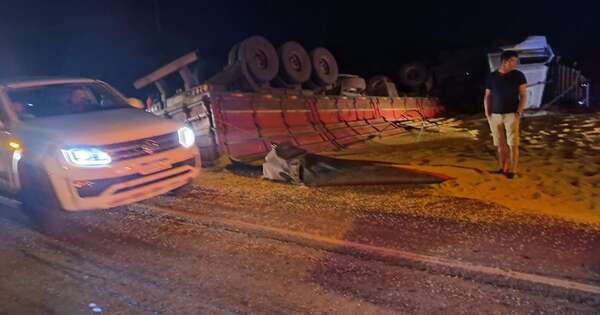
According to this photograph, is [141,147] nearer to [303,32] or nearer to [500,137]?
[500,137]

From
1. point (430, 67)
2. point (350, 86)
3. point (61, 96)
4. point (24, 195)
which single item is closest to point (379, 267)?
point (24, 195)

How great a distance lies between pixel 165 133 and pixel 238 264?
2.19 metres

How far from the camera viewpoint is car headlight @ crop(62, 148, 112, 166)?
15.1 feet

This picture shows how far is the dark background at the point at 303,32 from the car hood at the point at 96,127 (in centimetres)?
1296

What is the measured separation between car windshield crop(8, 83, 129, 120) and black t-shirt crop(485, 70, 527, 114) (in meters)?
5.12

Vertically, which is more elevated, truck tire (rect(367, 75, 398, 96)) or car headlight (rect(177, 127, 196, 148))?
car headlight (rect(177, 127, 196, 148))

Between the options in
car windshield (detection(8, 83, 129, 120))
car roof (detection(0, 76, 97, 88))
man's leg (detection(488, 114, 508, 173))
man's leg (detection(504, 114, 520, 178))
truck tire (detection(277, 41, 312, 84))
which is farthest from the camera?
truck tire (detection(277, 41, 312, 84))

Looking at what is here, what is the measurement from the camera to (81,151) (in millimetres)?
4633

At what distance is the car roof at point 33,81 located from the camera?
18.3ft

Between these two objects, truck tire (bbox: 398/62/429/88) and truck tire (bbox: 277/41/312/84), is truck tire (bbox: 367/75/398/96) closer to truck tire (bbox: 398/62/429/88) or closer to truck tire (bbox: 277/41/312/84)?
truck tire (bbox: 277/41/312/84)

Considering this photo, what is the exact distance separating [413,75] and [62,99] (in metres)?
15.5

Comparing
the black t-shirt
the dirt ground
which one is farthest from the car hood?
the black t-shirt

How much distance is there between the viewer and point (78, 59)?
21391 mm

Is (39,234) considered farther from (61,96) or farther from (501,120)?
(501,120)
